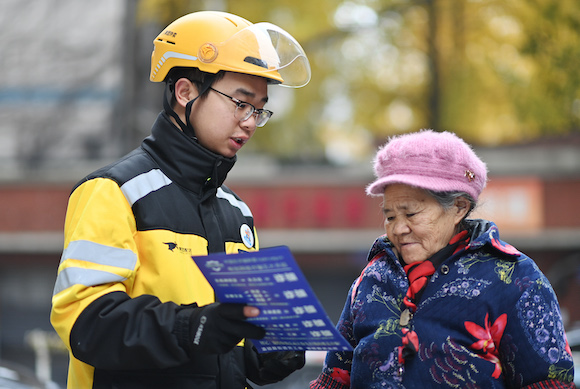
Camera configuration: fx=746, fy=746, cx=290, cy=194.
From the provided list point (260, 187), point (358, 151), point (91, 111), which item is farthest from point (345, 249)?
point (358, 151)

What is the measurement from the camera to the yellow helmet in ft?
8.62

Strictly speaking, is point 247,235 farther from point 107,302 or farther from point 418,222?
point 107,302

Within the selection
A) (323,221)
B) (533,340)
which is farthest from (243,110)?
(323,221)

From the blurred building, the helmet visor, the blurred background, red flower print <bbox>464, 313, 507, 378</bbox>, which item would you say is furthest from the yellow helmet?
the blurred building

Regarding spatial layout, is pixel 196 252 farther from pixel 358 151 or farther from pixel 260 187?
pixel 358 151

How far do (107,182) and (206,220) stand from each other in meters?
0.39

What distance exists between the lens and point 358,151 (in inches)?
742

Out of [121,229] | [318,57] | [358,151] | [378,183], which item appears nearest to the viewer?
[121,229]

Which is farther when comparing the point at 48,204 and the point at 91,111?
the point at 48,204

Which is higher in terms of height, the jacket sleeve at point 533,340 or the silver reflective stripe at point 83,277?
the silver reflective stripe at point 83,277

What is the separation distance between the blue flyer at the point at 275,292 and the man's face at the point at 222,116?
609mm

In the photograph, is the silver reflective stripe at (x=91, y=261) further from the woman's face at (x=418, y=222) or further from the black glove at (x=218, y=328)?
the woman's face at (x=418, y=222)

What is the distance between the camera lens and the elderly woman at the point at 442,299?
8.25 ft

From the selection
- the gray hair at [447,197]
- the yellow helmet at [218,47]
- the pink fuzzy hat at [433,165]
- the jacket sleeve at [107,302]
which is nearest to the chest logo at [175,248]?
the jacket sleeve at [107,302]
